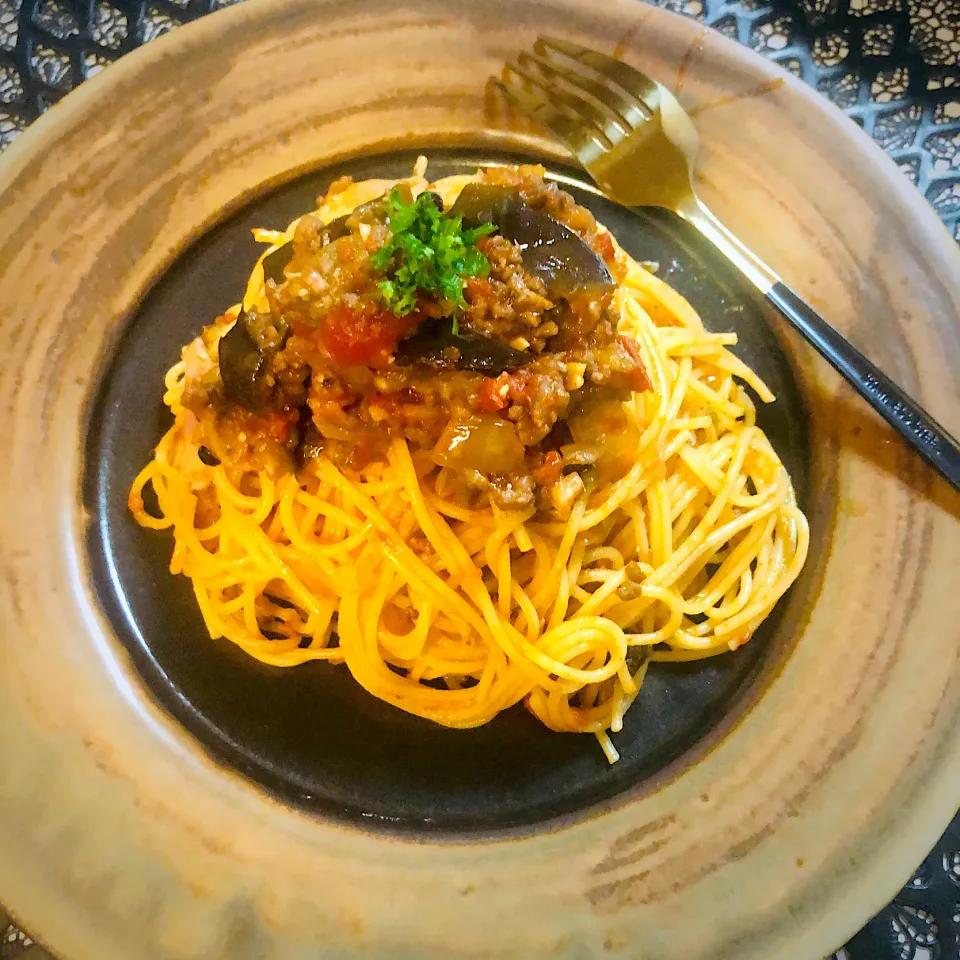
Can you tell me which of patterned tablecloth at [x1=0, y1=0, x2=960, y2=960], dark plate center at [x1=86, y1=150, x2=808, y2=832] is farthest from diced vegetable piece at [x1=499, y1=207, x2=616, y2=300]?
patterned tablecloth at [x1=0, y1=0, x2=960, y2=960]

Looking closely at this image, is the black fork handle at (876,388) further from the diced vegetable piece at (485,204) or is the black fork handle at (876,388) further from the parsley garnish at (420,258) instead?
the parsley garnish at (420,258)

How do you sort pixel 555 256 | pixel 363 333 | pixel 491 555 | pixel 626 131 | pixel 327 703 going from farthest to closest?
pixel 626 131 < pixel 327 703 < pixel 491 555 < pixel 555 256 < pixel 363 333

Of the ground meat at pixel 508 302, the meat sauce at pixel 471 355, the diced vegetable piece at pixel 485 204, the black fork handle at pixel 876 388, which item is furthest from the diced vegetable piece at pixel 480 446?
the black fork handle at pixel 876 388

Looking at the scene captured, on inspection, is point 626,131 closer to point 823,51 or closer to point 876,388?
point 876,388

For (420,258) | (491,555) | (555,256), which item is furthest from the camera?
(491,555)

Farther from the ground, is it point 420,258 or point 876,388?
point 420,258

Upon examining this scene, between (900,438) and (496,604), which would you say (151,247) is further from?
(900,438)

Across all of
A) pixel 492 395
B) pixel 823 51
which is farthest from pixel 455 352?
pixel 823 51
